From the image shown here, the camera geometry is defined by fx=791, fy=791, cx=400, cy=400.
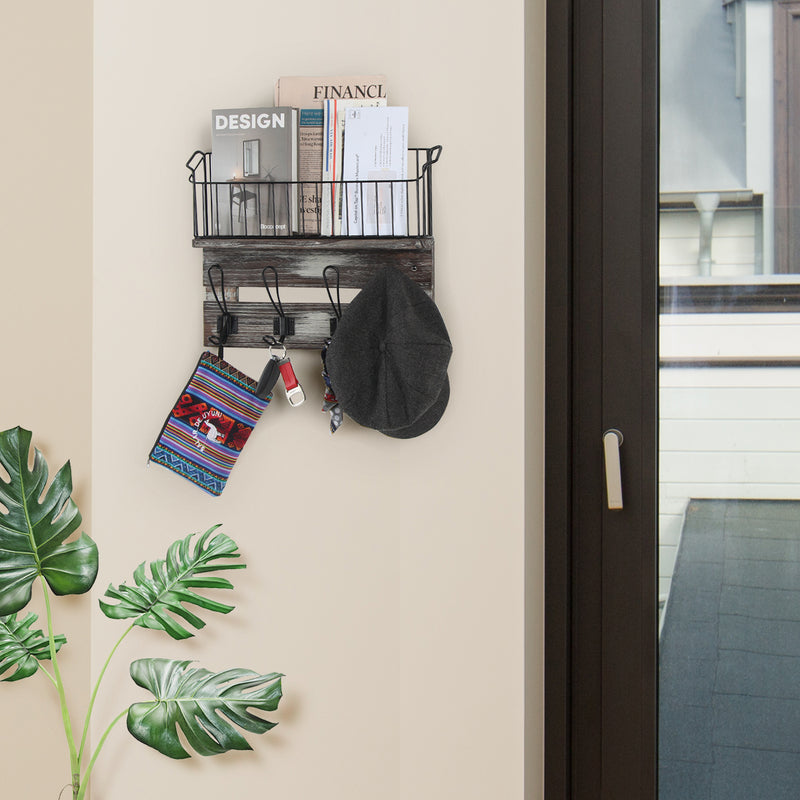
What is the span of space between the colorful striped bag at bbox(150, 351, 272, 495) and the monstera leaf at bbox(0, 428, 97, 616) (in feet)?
0.58

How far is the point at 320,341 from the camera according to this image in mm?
1330

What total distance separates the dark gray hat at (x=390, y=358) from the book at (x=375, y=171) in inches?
3.9

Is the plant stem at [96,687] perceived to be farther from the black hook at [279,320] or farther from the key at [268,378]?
the black hook at [279,320]

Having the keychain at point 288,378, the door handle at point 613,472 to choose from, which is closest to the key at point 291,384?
the keychain at point 288,378

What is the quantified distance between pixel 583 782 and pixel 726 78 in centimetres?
122

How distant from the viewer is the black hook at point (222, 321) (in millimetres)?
1331

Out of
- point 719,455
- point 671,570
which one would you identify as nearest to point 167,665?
point 671,570

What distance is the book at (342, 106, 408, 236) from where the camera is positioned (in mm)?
1249

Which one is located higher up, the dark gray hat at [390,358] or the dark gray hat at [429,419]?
the dark gray hat at [390,358]

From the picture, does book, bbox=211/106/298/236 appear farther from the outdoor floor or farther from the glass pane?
the outdoor floor

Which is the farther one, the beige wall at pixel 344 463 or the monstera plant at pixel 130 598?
the beige wall at pixel 344 463

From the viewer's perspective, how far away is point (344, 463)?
135 centimetres

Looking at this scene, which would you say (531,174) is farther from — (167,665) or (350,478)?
(167,665)

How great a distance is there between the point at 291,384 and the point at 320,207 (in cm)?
29
